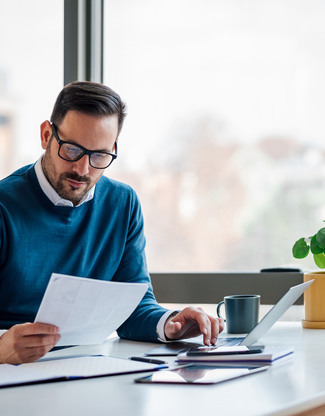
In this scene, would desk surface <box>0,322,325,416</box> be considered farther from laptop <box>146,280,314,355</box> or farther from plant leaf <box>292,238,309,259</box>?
plant leaf <box>292,238,309,259</box>

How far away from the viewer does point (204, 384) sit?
108 cm

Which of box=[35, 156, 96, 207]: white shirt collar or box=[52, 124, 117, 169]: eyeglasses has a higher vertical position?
box=[52, 124, 117, 169]: eyeglasses

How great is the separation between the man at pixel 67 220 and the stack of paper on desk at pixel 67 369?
308mm

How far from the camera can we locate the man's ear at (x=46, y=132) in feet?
5.81

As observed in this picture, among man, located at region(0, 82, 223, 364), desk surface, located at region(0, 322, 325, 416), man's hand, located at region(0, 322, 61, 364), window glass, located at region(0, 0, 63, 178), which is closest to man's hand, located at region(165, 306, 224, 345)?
man, located at region(0, 82, 223, 364)

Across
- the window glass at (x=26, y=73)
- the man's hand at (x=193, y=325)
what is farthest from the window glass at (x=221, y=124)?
the man's hand at (x=193, y=325)

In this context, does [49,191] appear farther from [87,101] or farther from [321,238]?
[321,238]

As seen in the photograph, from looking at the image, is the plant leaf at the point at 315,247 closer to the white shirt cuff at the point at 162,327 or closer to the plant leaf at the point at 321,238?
the plant leaf at the point at 321,238

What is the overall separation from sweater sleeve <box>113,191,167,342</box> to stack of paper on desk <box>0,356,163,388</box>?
1.10ft

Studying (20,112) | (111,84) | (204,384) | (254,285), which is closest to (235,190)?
(254,285)

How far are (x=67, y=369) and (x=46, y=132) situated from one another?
782 millimetres

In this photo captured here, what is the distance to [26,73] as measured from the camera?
2.74 meters

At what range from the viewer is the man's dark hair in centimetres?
172

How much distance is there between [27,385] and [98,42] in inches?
71.8
